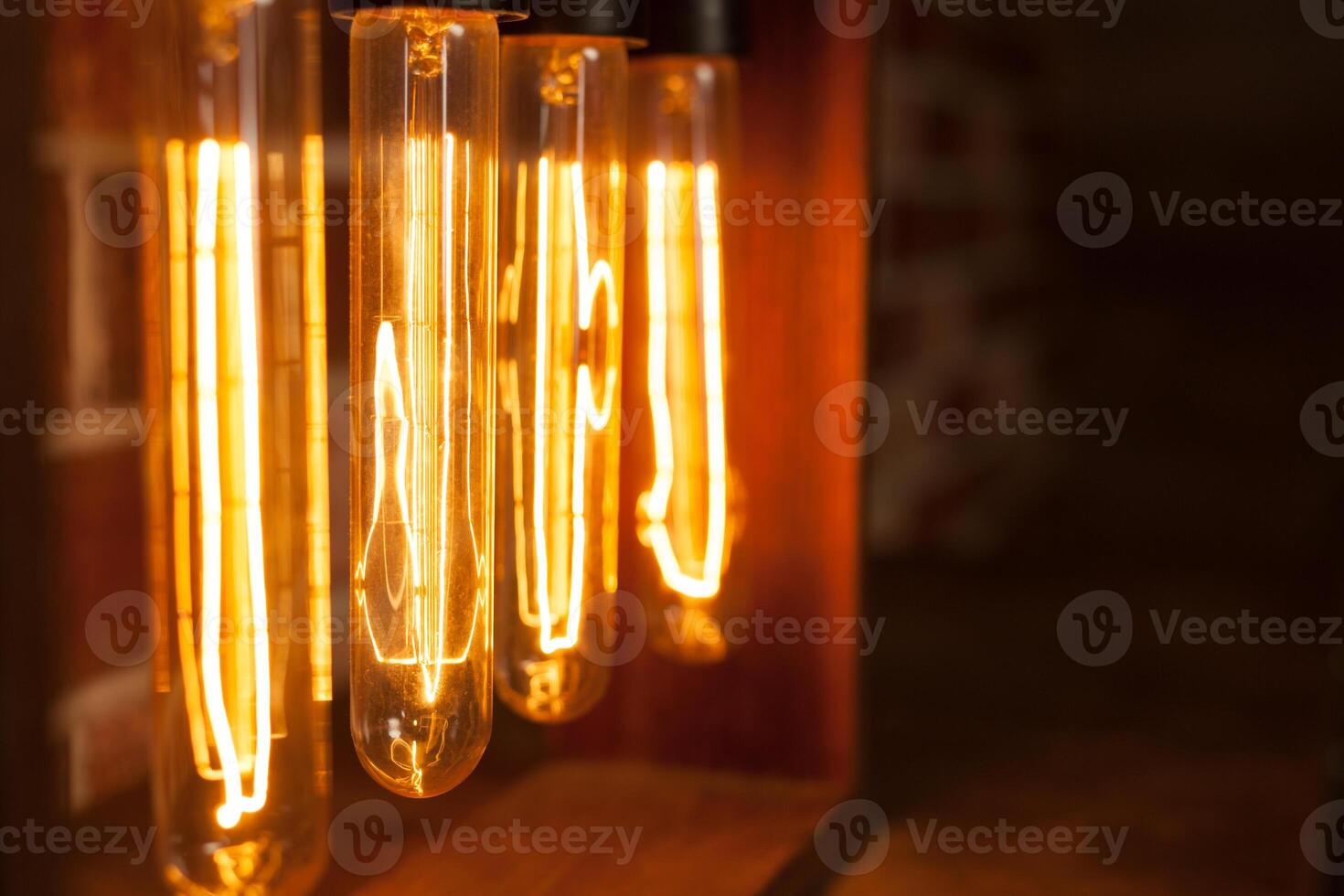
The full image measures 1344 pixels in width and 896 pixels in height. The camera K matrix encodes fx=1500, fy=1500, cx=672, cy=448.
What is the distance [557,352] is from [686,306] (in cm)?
18

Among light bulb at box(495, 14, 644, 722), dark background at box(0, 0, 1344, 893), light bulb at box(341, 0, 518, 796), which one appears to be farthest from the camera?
dark background at box(0, 0, 1344, 893)

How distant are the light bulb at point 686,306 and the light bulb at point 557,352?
0.13m

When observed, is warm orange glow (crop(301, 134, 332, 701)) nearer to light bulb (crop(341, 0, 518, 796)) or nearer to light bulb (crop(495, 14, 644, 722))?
light bulb (crop(341, 0, 518, 796))

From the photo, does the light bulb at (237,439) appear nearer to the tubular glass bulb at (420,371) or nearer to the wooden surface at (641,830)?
the tubular glass bulb at (420,371)

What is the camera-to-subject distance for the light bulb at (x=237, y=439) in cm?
68

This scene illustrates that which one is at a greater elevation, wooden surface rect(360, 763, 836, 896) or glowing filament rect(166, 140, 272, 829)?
glowing filament rect(166, 140, 272, 829)

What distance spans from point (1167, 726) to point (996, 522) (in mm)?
268

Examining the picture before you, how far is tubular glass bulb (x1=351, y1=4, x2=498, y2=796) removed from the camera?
675 mm

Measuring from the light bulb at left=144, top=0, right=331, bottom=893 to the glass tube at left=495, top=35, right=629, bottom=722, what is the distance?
0.17m

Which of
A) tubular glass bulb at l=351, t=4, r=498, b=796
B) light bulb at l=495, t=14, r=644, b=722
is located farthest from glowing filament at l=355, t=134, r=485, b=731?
light bulb at l=495, t=14, r=644, b=722

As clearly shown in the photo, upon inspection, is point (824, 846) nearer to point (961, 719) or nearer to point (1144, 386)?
point (961, 719)

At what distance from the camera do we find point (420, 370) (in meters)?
0.68

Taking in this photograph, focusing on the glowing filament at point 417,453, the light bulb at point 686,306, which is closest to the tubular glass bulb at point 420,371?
the glowing filament at point 417,453

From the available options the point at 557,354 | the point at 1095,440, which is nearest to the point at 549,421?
the point at 557,354
